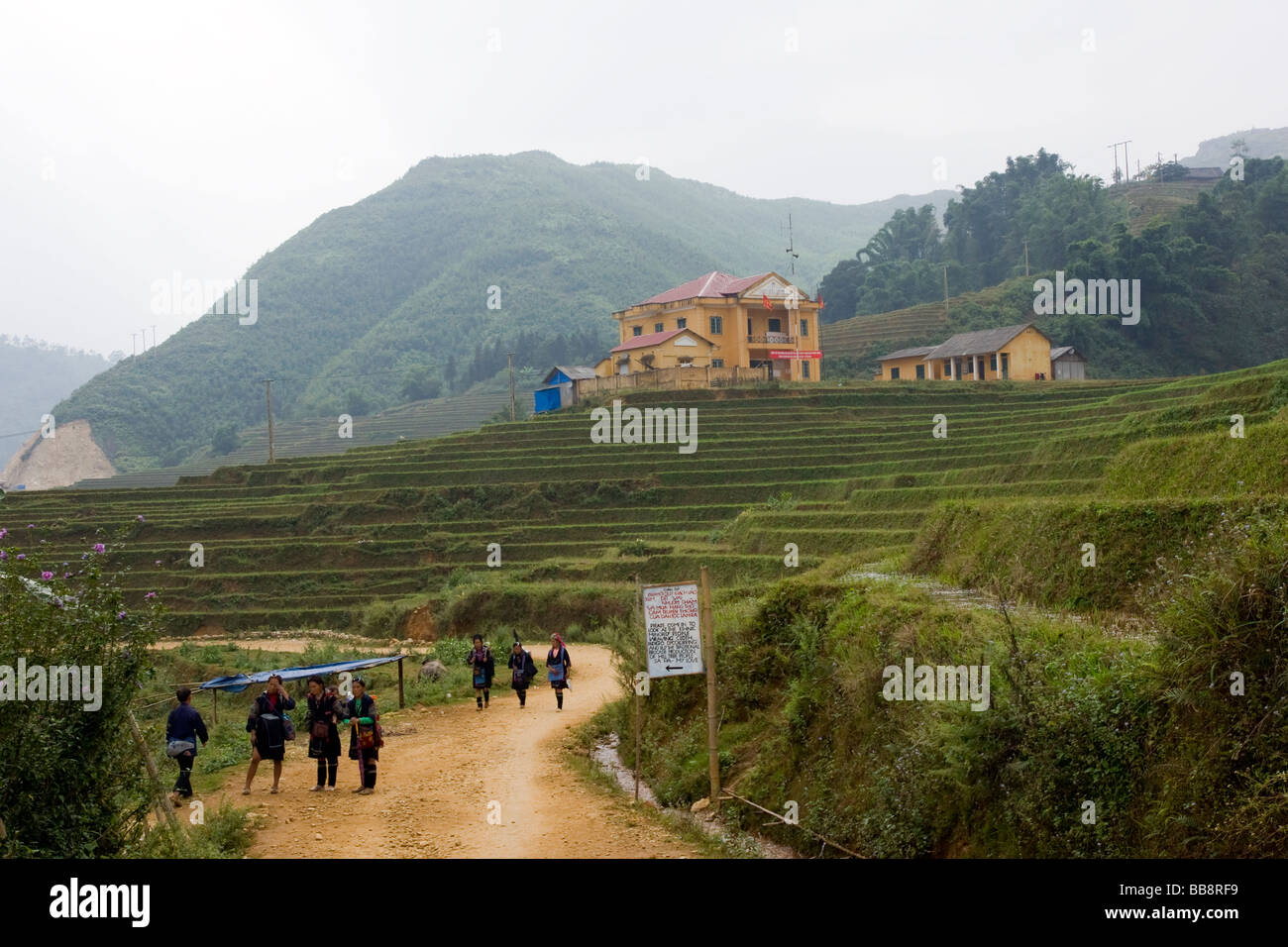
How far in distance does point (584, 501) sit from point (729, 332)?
21368mm

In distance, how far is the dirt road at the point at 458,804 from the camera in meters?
10.7

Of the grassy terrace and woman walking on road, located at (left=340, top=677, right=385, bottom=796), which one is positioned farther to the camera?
the grassy terrace

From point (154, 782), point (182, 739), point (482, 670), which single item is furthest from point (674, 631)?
point (482, 670)

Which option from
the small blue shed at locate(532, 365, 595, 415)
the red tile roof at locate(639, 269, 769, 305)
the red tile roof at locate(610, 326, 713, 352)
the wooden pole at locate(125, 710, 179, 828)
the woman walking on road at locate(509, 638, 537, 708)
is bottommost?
the woman walking on road at locate(509, 638, 537, 708)

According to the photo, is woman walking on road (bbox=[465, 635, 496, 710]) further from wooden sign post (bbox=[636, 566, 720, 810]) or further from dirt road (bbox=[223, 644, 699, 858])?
wooden sign post (bbox=[636, 566, 720, 810])

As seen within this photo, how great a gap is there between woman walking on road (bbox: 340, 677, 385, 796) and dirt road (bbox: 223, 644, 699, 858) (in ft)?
0.64

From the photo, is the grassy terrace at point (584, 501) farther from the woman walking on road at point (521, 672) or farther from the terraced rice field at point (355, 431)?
the terraced rice field at point (355, 431)

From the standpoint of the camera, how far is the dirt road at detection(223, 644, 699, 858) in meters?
10.7

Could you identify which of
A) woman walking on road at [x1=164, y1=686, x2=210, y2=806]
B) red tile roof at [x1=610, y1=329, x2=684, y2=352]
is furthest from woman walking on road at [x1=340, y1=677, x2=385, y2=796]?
red tile roof at [x1=610, y1=329, x2=684, y2=352]

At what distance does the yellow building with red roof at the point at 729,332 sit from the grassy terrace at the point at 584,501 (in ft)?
24.1

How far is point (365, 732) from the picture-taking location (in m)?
13.0

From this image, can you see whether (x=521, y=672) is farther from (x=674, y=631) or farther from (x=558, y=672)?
(x=674, y=631)

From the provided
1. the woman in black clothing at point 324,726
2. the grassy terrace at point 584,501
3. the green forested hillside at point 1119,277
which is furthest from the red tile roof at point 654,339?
the woman in black clothing at point 324,726
